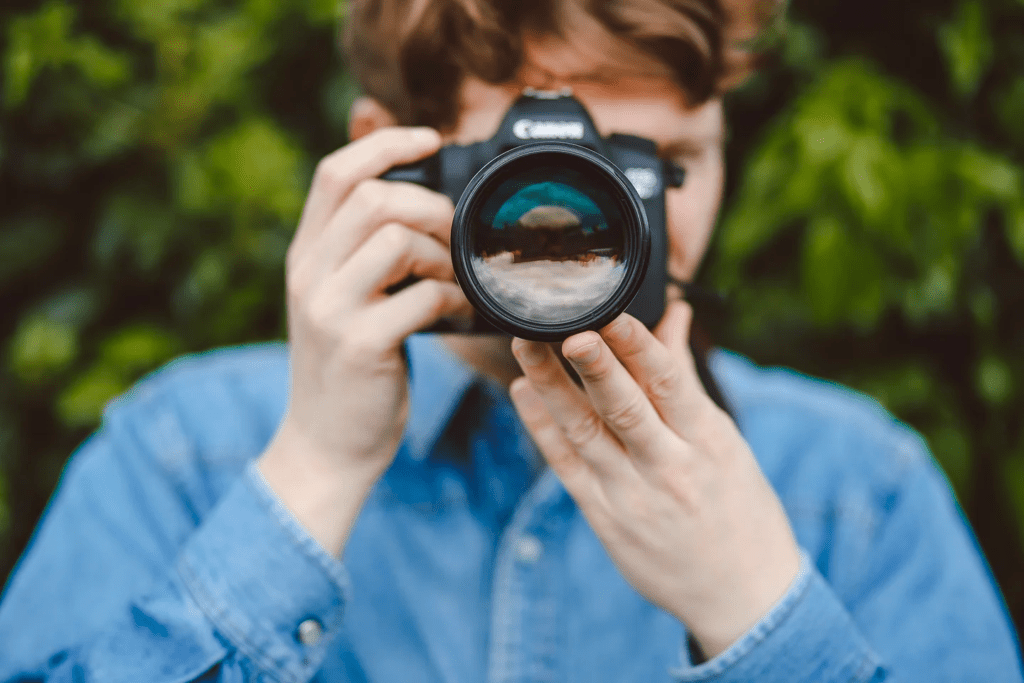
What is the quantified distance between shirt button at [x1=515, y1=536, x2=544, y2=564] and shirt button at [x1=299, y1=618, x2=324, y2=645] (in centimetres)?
21

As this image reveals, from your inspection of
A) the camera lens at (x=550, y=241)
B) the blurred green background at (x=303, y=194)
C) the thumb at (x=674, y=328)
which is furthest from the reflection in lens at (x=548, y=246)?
the blurred green background at (x=303, y=194)

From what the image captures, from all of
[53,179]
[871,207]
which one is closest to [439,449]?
[871,207]

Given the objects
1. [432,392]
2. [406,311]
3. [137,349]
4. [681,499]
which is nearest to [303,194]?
[137,349]

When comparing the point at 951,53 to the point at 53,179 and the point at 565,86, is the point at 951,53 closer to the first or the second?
the point at 565,86

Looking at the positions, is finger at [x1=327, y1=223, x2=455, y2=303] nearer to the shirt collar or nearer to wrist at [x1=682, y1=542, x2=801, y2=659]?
the shirt collar

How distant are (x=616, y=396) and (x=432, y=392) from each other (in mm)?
327

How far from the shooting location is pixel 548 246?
1.89 feet

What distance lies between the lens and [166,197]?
1.10m

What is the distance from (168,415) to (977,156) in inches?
39.8

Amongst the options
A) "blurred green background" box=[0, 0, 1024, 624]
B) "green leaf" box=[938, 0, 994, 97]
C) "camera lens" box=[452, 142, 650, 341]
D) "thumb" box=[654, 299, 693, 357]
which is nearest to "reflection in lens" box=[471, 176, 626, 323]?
"camera lens" box=[452, 142, 650, 341]

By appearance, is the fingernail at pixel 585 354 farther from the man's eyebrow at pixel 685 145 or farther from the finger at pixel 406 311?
the man's eyebrow at pixel 685 145

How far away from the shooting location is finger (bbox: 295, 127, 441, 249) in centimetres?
65

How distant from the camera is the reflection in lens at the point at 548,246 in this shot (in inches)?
21.5

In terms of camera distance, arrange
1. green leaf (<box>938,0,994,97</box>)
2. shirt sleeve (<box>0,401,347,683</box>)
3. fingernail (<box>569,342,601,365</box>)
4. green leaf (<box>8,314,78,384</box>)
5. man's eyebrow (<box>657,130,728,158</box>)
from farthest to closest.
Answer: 1. green leaf (<box>8,314,78,384</box>)
2. green leaf (<box>938,0,994,97</box>)
3. man's eyebrow (<box>657,130,728,158</box>)
4. shirt sleeve (<box>0,401,347,683</box>)
5. fingernail (<box>569,342,601,365</box>)
